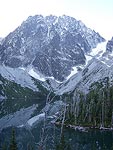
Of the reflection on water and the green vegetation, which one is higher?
the green vegetation

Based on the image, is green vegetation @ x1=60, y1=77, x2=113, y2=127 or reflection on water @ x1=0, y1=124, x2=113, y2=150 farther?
green vegetation @ x1=60, y1=77, x2=113, y2=127

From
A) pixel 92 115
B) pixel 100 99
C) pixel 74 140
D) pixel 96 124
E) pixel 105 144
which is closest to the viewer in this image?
pixel 105 144

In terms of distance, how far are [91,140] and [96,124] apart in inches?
1556

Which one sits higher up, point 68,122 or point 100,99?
point 100,99

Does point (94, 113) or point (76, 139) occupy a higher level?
point (94, 113)

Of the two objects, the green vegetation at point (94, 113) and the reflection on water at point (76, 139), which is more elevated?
the green vegetation at point (94, 113)

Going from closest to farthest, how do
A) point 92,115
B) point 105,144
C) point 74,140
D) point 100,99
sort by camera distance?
1. point 105,144
2. point 74,140
3. point 92,115
4. point 100,99

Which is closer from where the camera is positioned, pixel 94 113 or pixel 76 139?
pixel 76 139

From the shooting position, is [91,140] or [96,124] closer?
[91,140]

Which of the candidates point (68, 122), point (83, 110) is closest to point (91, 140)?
point (68, 122)

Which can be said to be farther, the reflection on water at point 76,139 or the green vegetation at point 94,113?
the green vegetation at point 94,113

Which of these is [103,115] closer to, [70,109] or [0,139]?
[70,109]

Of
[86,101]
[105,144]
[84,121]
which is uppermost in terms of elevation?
[86,101]

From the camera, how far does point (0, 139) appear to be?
4353 inches
